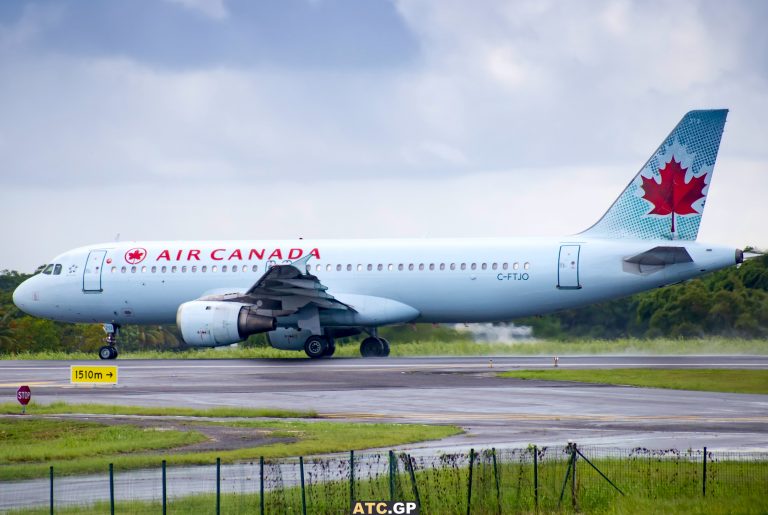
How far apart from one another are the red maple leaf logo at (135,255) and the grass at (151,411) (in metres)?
21.7

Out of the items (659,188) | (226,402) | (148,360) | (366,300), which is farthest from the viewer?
(148,360)

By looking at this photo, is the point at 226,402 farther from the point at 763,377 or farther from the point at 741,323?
the point at 741,323

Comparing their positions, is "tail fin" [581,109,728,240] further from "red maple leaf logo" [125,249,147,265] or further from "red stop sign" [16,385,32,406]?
"red stop sign" [16,385,32,406]

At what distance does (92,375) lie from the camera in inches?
1587

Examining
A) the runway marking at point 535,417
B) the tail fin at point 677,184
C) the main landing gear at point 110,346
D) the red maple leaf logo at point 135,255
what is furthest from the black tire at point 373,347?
the runway marking at point 535,417

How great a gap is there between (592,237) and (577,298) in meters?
2.65

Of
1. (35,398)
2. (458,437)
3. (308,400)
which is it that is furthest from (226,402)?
(458,437)

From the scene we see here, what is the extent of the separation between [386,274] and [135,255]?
39.6 ft

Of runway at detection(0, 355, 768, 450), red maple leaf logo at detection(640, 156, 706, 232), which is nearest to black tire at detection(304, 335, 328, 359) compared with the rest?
runway at detection(0, 355, 768, 450)

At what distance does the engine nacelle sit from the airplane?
0.16 ft

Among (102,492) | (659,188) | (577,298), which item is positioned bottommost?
(102,492)

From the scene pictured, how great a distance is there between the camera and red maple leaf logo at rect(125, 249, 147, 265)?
180 feet

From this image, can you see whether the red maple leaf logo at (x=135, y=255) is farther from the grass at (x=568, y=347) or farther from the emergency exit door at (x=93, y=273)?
the grass at (x=568, y=347)

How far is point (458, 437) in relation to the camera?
25.4 meters
